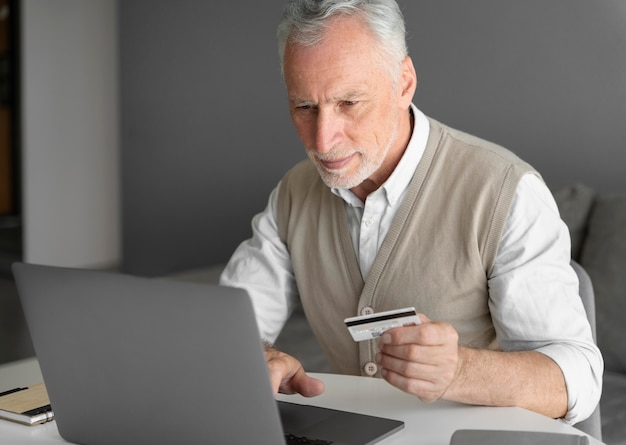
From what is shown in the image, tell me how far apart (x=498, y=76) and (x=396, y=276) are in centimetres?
220

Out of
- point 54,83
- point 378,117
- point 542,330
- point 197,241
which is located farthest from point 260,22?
point 542,330

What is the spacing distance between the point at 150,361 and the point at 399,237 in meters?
0.75

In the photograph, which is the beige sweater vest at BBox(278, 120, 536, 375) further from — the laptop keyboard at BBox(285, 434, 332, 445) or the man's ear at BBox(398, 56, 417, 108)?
the laptop keyboard at BBox(285, 434, 332, 445)

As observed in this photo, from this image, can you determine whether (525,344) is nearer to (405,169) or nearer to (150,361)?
(405,169)

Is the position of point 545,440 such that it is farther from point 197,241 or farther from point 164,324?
point 197,241

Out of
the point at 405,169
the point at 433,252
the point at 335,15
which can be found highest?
the point at 335,15

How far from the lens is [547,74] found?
11.5 feet

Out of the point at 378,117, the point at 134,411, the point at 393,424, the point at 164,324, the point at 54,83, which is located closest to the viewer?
the point at 164,324

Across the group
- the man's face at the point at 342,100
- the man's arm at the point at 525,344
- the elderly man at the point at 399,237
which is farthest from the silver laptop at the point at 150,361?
the man's face at the point at 342,100

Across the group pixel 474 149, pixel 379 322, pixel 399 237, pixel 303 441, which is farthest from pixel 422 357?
pixel 474 149

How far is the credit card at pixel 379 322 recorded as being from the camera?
3.85 feet

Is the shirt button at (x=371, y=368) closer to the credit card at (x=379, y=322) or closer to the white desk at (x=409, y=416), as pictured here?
the white desk at (x=409, y=416)

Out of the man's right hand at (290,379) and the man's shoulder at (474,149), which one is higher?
the man's shoulder at (474,149)

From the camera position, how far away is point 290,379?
55.9 inches
